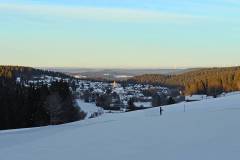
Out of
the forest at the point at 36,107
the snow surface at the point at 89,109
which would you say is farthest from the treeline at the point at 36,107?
the snow surface at the point at 89,109

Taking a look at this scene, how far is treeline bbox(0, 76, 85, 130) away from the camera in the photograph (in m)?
58.4

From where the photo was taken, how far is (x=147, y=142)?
1481cm

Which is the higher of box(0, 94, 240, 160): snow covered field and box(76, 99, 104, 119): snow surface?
box(0, 94, 240, 160): snow covered field

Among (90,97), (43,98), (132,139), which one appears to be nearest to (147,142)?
(132,139)

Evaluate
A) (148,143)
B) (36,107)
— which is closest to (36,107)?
(36,107)

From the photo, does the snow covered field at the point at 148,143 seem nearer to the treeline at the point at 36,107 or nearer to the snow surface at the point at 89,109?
the treeline at the point at 36,107

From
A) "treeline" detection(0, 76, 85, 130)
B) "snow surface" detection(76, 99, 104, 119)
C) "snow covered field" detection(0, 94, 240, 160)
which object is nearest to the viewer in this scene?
"snow covered field" detection(0, 94, 240, 160)

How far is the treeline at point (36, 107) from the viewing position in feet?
192

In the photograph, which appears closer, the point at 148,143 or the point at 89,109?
the point at 148,143

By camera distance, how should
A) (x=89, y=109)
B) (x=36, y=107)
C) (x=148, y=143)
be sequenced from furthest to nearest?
(x=89, y=109) < (x=36, y=107) < (x=148, y=143)

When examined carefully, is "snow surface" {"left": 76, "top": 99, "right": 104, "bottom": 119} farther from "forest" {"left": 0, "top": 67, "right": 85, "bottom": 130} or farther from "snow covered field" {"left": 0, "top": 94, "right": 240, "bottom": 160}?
"snow covered field" {"left": 0, "top": 94, "right": 240, "bottom": 160}

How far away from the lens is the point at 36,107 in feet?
201

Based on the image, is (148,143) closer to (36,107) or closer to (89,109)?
(36,107)

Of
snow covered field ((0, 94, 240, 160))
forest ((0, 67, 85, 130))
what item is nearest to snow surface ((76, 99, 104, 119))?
forest ((0, 67, 85, 130))
